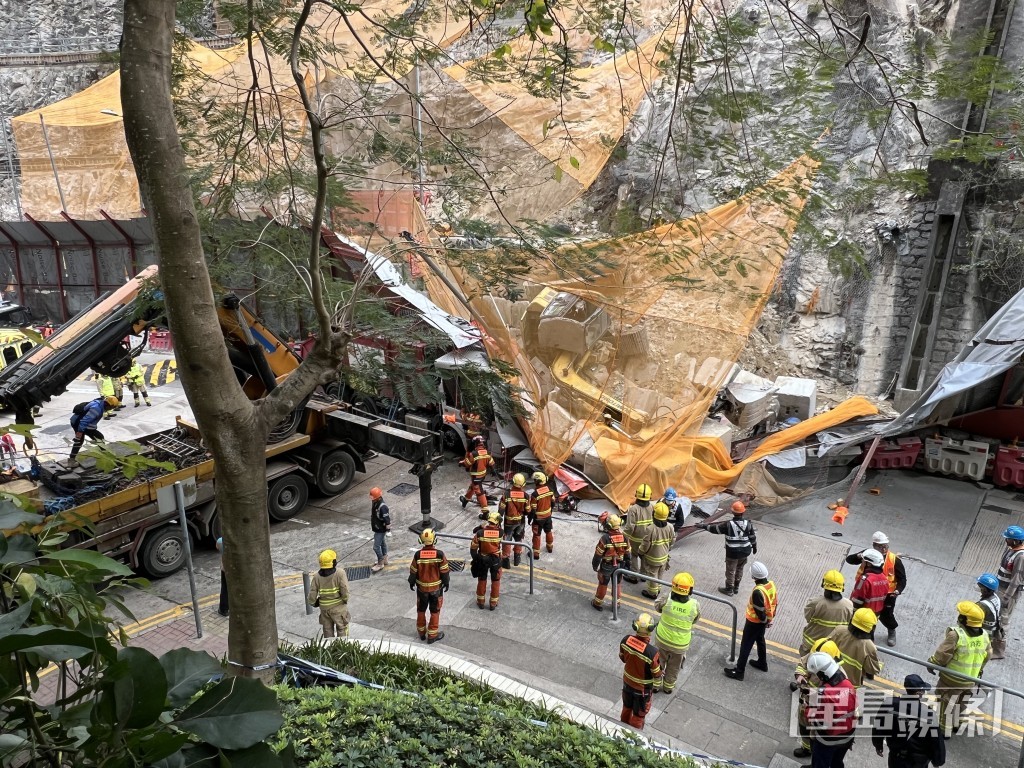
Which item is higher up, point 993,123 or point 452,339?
point 993,123

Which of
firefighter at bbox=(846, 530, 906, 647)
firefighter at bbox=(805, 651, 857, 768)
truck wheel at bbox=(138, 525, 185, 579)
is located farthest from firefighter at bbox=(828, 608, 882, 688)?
truck wheel at bbox=(138, 525, 185, 579)

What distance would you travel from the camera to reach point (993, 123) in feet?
39.5

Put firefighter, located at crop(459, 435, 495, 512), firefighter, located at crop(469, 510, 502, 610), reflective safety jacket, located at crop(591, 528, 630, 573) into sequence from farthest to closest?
firefighter, located at crop(459, 435, 495, 512) < reflective safety jacket, located at crop(591, 528, 630, 573) < firefighter, located at crop(469, 510, 502, 610)

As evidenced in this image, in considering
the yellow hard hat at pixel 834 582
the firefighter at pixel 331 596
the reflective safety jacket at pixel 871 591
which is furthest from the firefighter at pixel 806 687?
the firefighter at pixel 331 596

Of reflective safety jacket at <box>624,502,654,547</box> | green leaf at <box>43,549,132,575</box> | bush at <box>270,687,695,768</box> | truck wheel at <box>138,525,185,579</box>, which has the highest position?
green leaf at <box>43,549,132,575</box>

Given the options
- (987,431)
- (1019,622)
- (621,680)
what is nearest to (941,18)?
(987,431)

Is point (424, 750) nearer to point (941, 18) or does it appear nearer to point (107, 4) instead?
point (941, 18)

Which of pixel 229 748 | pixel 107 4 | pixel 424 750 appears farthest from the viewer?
pixel 107 4

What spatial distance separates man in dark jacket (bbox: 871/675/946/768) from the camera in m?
5.35

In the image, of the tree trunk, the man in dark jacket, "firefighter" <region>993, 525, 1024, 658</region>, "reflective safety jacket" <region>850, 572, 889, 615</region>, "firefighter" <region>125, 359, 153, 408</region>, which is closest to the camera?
the tree trunk

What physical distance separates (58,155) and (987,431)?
29030mm

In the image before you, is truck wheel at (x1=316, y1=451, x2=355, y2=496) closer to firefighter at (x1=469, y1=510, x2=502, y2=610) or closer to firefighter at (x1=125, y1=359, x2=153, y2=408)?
firefighter at (x1=469, y1=510, x2=502, y2=610)

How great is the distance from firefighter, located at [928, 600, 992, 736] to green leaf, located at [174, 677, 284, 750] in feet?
22.3

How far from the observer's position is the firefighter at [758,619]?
709 centimetres
